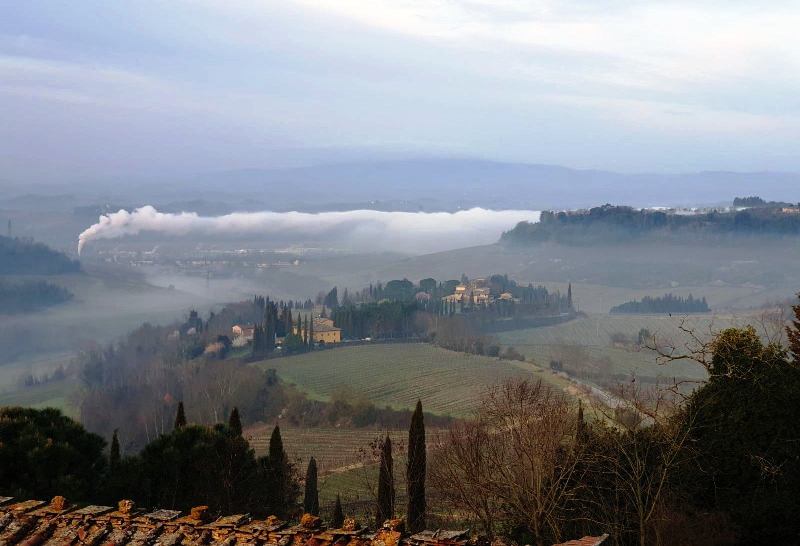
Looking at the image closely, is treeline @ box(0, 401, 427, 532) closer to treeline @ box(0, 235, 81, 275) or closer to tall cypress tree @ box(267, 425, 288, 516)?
tall cypress tree @ box(267, 425, 288, 516)

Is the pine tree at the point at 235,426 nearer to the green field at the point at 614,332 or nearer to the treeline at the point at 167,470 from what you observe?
the treeline at the point at 167,470

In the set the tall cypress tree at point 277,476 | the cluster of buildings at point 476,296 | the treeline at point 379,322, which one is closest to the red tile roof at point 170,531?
the tall cypress tree at point 277,476

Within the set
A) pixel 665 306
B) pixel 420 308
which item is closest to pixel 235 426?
pixel 420 308

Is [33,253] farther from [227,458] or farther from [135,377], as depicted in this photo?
[227,458]

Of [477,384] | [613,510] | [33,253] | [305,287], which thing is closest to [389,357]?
[477,384]

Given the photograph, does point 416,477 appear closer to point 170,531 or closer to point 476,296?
point 170,531

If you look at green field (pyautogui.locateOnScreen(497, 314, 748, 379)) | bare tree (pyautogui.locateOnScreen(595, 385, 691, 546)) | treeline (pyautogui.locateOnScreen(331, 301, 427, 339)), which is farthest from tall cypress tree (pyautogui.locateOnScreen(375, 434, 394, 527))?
treeline (pyautogui.locateOnScreen(331, 301, 427, 339))
